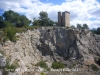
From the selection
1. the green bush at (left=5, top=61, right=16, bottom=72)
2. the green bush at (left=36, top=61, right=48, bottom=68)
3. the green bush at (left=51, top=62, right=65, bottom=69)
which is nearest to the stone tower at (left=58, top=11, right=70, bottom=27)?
the green bush at (left=51, top=62, right=65, bottom=69)

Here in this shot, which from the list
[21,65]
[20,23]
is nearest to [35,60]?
[21,65]

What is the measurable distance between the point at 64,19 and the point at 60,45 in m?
8.01

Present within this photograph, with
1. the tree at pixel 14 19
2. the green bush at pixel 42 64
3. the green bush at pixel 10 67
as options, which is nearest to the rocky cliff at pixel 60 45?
the green bush at pixel 42 64

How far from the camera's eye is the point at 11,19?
4372 cm

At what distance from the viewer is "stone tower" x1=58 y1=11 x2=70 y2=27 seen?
44688mm

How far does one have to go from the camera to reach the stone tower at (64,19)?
44.7m

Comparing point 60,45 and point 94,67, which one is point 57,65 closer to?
point 60,45

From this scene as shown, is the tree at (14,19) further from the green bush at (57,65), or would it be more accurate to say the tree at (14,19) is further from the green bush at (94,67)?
the green bush at (94,67)

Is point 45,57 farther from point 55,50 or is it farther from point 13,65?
point 13,65

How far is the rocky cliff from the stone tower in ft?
18.1

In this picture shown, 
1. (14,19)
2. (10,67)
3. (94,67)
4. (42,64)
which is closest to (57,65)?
(42,64)

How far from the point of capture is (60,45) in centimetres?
3897

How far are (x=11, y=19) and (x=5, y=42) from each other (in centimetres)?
1442

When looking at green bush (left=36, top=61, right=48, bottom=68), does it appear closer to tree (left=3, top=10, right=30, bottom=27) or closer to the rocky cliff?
the rocky cliff
